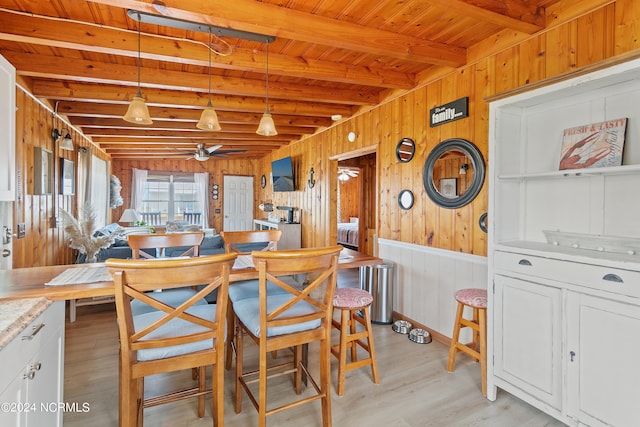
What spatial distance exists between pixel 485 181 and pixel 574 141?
0.68m

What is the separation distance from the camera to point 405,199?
3.38 metres

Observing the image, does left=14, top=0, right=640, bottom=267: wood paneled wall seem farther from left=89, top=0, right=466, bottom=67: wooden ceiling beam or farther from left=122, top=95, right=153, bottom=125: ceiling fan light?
left=122, top=95, right=153, bottom=125: ceiling fan light

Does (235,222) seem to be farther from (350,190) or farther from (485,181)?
(485,181)

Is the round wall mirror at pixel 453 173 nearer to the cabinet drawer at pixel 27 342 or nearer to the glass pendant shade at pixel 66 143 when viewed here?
the cabinet drawer at pixel 27 342

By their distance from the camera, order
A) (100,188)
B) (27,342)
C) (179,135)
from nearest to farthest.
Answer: (27,342) → (179,135) → (100,188)

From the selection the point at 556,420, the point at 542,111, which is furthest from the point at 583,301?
the point at 542,111

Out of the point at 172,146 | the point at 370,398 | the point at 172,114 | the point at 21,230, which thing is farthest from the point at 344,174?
the point at 370,398

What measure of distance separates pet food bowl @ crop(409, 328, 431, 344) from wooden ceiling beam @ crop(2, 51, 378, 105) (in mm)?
2537

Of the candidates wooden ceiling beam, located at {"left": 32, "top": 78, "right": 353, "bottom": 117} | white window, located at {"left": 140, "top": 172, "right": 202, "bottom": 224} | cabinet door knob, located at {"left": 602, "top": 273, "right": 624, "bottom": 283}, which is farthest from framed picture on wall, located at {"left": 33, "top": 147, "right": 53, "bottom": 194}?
cabinet door knob, located at {"left": 602, "top": 273, "right": 624, "bottom": 283}

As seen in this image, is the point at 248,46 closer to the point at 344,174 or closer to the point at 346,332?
the point at 346,332

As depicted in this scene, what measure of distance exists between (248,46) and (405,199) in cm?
208

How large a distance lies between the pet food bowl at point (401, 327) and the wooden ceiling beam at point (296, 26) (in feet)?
8.05

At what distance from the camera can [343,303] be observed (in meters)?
2.26

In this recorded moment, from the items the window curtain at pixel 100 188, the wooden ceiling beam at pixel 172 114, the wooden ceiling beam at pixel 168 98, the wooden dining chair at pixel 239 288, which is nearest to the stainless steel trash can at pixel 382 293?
the wooden dining chair at pixel 239 288
